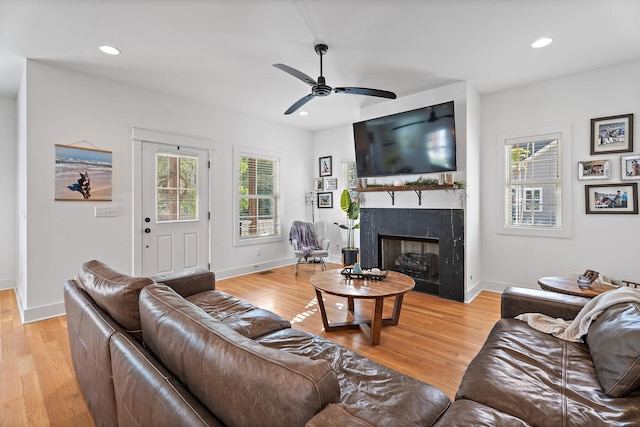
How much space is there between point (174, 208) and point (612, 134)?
5715mm

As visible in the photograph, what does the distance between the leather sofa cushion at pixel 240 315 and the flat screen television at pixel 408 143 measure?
2.99m

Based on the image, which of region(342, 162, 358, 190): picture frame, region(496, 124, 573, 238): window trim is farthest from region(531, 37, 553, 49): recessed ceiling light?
region(342, 162, 358, 190): picture frame

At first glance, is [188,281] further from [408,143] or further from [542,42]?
[542,42]

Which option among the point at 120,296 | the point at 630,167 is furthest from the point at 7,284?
the point at 630,167

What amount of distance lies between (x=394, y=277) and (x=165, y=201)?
3399mm

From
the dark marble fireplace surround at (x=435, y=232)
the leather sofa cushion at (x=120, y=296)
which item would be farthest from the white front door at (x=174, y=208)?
the leather sofa cushion at (x=120, y=296)

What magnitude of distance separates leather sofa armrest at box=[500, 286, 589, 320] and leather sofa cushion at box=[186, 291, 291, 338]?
1.58 metres

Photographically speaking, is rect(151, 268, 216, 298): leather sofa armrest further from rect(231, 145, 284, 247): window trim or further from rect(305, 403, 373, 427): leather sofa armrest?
rect(231, 145, 284, 247): window trim

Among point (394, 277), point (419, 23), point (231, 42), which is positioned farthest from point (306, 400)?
point (231, 42)

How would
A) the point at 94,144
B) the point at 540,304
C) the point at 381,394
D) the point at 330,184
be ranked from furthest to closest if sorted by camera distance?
the point at 330,184
the point at 94,144
the point at 540,304
the point at 381,394

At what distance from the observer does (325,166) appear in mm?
6418

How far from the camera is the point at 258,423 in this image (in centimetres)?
74

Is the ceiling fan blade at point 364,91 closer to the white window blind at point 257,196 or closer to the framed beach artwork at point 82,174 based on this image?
the white window blind at point 257,196

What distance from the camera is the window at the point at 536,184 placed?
3834 mm
